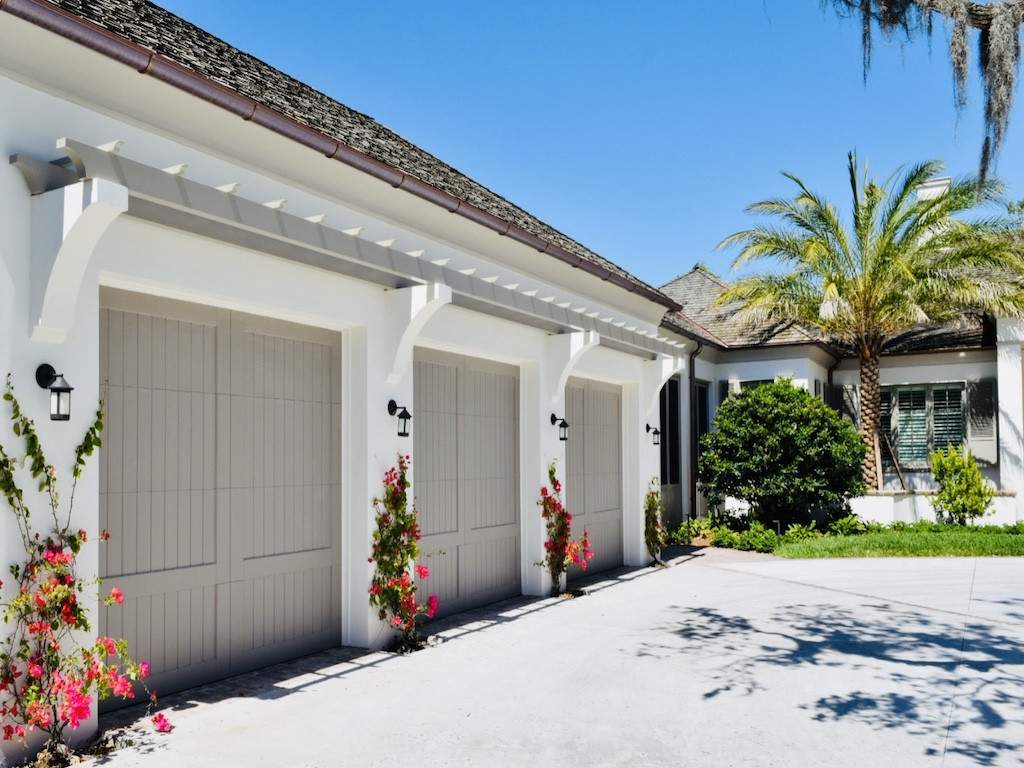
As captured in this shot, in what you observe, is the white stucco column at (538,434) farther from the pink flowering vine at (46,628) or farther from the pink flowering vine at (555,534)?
the pink flowering vine at (46,628)

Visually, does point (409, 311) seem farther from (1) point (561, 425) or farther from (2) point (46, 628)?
(2) point (46, 628)

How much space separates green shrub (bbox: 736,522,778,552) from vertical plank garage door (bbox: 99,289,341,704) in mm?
10185

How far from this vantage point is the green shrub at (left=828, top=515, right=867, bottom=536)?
17.2m

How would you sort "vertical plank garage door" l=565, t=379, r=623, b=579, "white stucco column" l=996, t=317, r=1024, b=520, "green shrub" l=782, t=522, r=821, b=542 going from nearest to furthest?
1. "vertical plank garage door" l=565, t=379, r=623, b=579
2. "green shrub" l=782, t=522, r=821, b=542
3. "white stucco column" l=996, t=317, r=1024, b=520

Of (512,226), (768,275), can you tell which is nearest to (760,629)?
(512,226)

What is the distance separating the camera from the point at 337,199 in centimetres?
795

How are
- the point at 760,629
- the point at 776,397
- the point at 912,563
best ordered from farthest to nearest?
the point at 776,397
the point at 912,563
the point at 760,629

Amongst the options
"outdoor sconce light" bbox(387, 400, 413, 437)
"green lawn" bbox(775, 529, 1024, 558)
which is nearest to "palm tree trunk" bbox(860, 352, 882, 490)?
"green lawn" bbox(775, 529, 1024, 558)

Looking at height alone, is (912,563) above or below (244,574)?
below

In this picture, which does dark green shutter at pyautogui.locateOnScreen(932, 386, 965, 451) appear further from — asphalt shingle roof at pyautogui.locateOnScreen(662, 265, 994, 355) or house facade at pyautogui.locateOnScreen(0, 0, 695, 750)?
house facade at pyautogui.locateOnScreen(0, 0, 695, 750)

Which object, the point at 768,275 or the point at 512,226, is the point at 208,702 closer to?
the point at 512,226

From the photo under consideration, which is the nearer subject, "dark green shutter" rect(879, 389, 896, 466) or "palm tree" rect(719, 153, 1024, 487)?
"palm tree" rect(719, 153, 1024, 487)

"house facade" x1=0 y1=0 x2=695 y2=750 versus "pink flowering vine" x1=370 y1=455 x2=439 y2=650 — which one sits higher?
"house facade" x1=0 y1=0 x2=695 y2=750

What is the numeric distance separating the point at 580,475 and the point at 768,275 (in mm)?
8949
